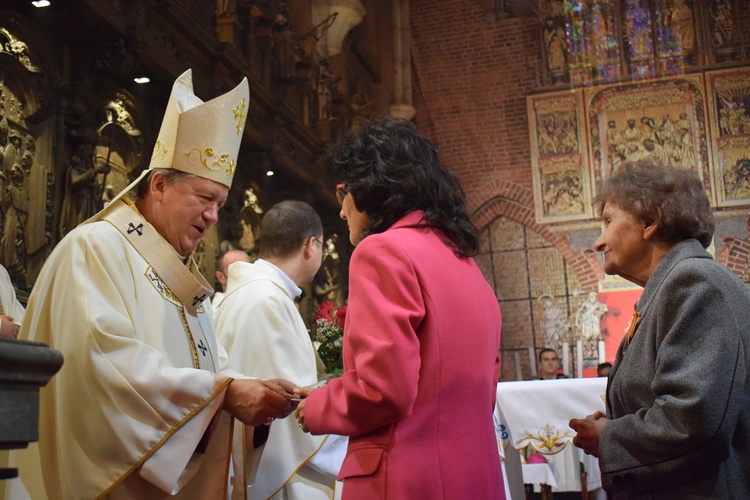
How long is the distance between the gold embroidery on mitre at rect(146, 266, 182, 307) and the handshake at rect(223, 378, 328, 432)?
0.49 metres

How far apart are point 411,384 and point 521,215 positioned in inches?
523

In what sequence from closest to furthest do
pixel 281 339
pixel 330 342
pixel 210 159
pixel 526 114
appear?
pixel 210 159 → pixel 281 339 → pixel 330 342 → pixel 526 114

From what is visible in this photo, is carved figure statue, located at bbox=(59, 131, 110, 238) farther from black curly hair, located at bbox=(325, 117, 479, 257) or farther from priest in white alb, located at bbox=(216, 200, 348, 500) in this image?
black curly hair, located at bbox=(325, 117, 479, 257)

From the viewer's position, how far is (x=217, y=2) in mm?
8008

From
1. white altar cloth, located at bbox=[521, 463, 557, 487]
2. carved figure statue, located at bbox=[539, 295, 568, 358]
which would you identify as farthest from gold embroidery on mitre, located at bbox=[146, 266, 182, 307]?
carved figure statue, located at bbox=[539, 295, 568, 358]

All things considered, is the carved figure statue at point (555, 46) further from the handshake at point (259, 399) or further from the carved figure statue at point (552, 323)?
the handshake at point (259, 399)

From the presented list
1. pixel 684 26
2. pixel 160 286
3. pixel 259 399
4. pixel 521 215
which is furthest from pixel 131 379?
pixel 684 26

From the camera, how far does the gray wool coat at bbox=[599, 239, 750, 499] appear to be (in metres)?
2.14

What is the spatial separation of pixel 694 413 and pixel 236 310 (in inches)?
90.3

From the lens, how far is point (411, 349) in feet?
6.70

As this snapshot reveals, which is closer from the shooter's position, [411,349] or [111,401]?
[411,349]

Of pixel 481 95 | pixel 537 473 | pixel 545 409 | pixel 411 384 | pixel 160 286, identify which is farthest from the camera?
pixel 481 95

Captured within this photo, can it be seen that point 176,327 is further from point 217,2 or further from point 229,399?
point 217,2

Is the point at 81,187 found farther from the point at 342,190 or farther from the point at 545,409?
the point at 342,190
